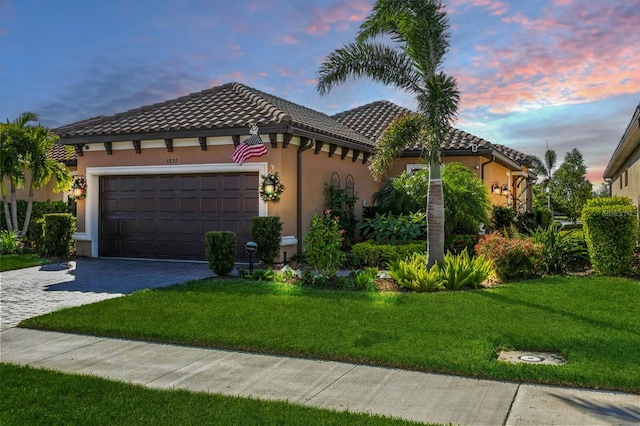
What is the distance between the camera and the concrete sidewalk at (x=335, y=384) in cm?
432

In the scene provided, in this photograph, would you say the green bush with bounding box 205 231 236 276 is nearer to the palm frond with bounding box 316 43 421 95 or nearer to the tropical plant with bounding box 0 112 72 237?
the palm frond with bounding box 316 43 421 95

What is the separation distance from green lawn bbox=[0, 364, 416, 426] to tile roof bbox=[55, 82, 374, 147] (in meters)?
8.74

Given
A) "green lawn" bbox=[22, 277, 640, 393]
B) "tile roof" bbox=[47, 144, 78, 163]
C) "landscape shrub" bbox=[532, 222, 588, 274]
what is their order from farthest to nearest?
1. "tile roof" bbox=[47, 144, 78, 163]
2. "landscape shrub" bbox=[532, 222, 588, 274]
3. "green lawn" bbox=[22, 277, 640, 393]

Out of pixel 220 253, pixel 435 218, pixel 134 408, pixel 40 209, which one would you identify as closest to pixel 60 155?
pixel 40 209

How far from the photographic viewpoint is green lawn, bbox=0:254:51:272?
44.2 feet

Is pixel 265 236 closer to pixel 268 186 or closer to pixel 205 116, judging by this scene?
pixel 268 186

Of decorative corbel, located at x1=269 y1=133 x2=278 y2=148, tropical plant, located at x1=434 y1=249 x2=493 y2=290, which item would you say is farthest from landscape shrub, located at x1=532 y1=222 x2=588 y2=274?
decorative corbel, located at x1=269 y1=133 x2=278 y2=148

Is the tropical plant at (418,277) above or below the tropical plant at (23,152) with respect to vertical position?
below

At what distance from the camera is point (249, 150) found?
12.7 m

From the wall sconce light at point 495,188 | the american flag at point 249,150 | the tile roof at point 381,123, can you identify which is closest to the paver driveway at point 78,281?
the american flag at point 249,150

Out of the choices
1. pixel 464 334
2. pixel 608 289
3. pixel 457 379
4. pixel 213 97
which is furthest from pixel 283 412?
pixel 213 97

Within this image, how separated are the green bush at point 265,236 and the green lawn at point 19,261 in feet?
20.8

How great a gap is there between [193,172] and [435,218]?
6958 millimetres

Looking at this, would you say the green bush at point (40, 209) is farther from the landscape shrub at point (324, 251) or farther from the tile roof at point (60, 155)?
the landscape shrub at point (324, 251)
